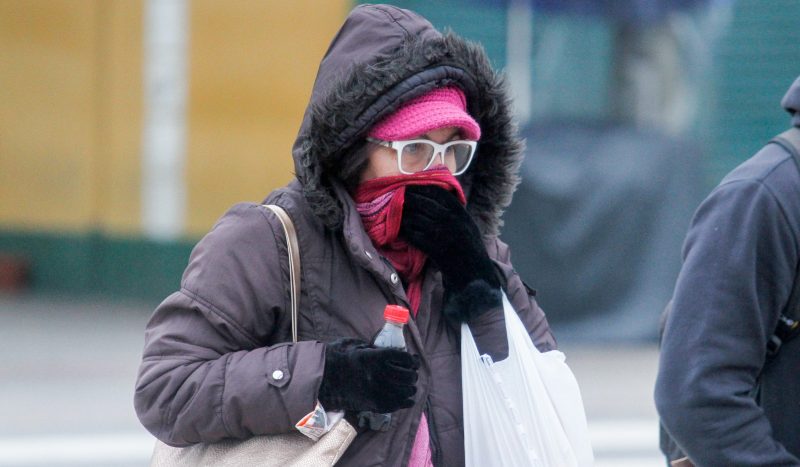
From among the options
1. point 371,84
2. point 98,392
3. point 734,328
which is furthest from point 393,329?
point 98,392

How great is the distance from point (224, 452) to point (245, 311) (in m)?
0.27

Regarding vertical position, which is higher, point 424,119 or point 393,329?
point 424,119

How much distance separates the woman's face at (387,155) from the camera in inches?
99.7

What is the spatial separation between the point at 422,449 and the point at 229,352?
1.36ft

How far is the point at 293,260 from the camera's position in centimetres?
241

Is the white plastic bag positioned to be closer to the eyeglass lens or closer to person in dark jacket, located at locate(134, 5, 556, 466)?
person in dark jacket, located at locate(134, 5, 556, 466)

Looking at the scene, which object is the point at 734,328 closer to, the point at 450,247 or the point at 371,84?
the point at 450,247

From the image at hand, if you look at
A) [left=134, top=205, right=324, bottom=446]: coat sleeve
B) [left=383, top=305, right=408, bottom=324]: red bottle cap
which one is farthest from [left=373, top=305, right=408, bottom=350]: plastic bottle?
[left=134, top=205, right=324, bottom=446]: coat sleeve

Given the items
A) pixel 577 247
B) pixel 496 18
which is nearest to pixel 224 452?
pixel 577 247

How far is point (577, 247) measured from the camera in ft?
29.5

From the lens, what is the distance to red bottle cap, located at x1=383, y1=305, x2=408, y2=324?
235cm

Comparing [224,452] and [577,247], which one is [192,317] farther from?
[577,247]

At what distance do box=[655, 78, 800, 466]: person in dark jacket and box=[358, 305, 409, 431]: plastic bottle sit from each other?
60 centimetres

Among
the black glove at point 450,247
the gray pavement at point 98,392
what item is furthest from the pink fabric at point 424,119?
the gray pavement at point 98,392
